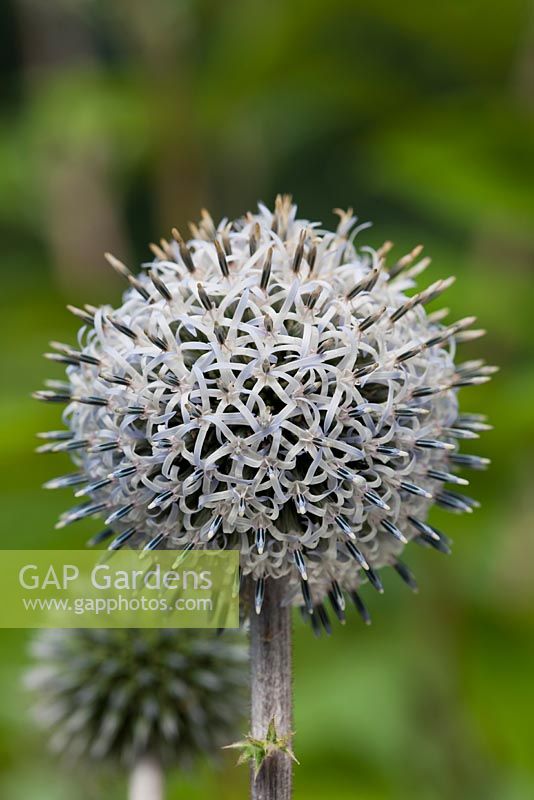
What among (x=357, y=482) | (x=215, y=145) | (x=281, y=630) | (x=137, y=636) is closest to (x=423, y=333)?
(x=357, y=482)

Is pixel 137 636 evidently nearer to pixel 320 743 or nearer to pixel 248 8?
→ pixel 320 743

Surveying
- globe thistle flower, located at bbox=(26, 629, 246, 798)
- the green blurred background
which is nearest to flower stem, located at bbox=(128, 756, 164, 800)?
globe thistle flower, located at bbox=(26, 629, 246, 798)

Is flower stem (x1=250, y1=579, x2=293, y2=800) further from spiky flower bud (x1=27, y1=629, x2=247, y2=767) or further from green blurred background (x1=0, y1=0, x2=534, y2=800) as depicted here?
green blurred background (x1=0, y1=0, x2=534, y2=800)

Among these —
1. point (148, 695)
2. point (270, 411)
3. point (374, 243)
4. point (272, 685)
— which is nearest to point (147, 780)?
point (148, 695)

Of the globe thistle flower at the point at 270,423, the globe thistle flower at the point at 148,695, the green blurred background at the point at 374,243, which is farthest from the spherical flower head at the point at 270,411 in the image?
the green blurred background at the point at 374,243

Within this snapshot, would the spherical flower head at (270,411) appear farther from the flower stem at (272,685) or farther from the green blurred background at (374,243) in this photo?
the green blurred background at (374,243)

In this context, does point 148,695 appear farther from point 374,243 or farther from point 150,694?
point 374,243
